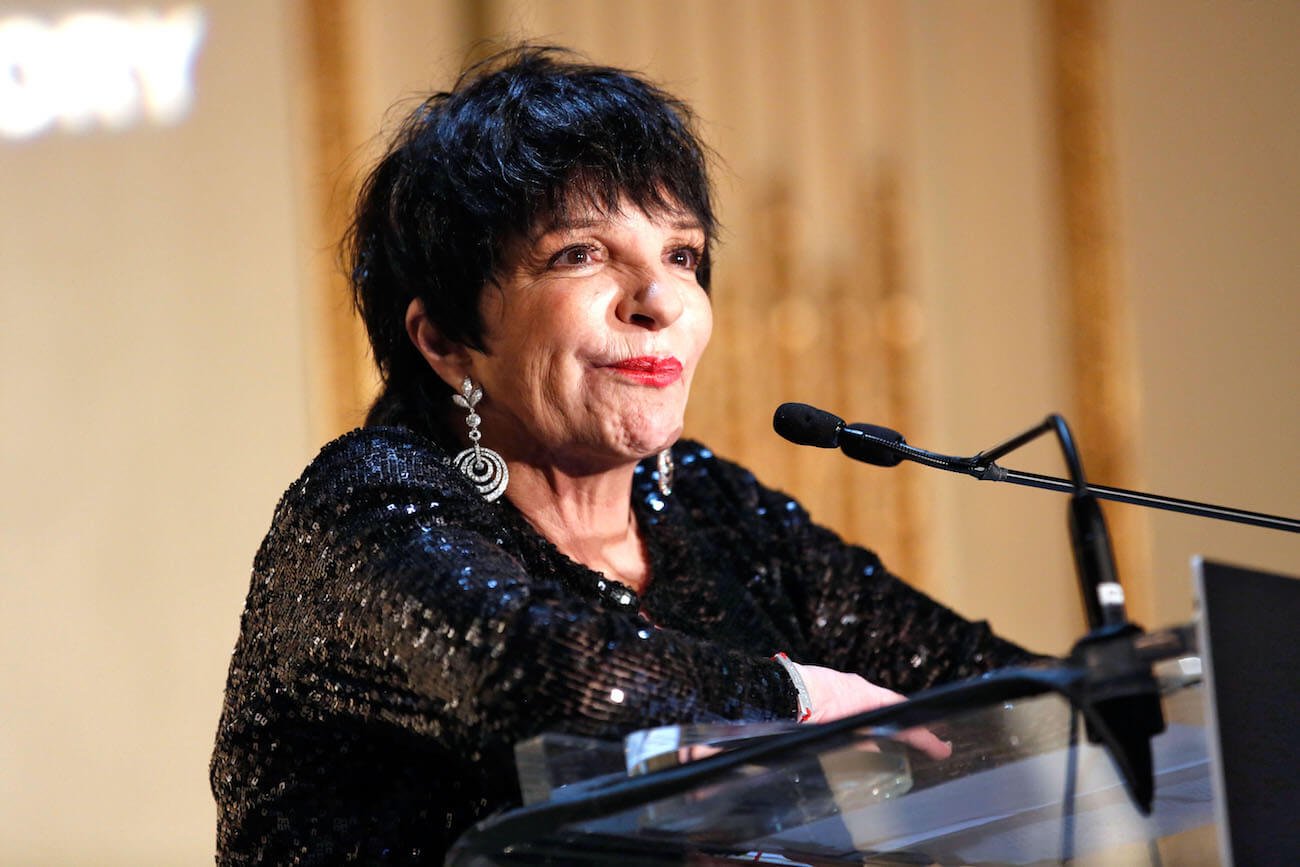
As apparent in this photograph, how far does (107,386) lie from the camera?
3824 millimetres

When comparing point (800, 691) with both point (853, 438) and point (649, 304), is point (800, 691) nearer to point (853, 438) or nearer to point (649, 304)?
point (853, 438)

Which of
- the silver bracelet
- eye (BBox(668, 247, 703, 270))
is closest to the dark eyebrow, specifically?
eye (BBox(668, 247, 703, 270))

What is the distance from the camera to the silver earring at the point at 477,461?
1658 mm

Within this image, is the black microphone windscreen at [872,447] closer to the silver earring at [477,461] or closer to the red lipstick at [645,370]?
the red lipstick at [645,370]

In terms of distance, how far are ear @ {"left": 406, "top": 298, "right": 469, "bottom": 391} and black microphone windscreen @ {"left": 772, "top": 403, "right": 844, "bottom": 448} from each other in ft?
1.40

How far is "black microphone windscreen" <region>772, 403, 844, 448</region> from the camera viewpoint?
1.42m

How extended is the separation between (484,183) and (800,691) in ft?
2.19

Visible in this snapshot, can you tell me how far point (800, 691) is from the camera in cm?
136

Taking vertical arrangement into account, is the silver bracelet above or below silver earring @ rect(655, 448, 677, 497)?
below

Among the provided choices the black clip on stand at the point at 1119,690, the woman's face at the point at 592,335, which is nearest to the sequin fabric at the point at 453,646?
the woman's face at the point at 592,335

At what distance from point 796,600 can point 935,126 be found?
284cm

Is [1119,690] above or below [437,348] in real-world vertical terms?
below

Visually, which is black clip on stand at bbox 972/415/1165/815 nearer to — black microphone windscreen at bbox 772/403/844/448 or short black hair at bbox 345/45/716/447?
black microphone windscreen at bbox 772/403/844/448

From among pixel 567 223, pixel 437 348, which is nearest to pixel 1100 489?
pixel 567 223
